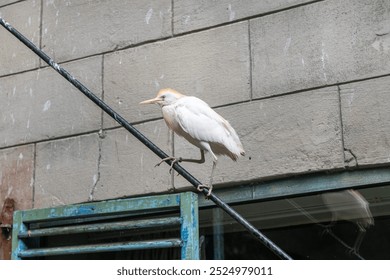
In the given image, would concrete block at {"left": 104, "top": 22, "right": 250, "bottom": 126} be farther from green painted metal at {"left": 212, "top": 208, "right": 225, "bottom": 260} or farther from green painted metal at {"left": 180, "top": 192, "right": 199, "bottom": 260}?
green painted metal at {"left": 180, "top": 192, "right": 199, "bottom": 260}

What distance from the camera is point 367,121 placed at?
4.95m

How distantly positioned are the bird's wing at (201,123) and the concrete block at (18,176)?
2.02m

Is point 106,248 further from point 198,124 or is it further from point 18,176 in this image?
point 18,176

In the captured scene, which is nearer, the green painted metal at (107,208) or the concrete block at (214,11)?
the green painted metal at (107,208)

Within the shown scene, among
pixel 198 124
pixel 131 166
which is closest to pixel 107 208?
pixel 131 166

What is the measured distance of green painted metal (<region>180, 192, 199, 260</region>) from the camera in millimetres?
4578

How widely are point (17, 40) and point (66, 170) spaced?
4.58ft

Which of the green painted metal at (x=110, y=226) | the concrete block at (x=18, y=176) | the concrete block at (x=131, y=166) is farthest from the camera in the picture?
the concrete block at (x=18, y=176)

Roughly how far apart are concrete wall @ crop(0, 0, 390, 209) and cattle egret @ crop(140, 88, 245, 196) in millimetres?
677

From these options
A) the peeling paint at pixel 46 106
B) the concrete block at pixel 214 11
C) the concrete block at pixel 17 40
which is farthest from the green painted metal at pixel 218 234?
the concrete block at pixel 17 40

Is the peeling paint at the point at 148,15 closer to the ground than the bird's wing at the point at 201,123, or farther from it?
farther from it

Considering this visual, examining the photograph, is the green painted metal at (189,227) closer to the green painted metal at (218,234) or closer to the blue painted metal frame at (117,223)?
the blue painted metal frame at (117,223)

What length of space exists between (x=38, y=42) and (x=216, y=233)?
94.0 inches

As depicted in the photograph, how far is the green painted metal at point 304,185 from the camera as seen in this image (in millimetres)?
4895
